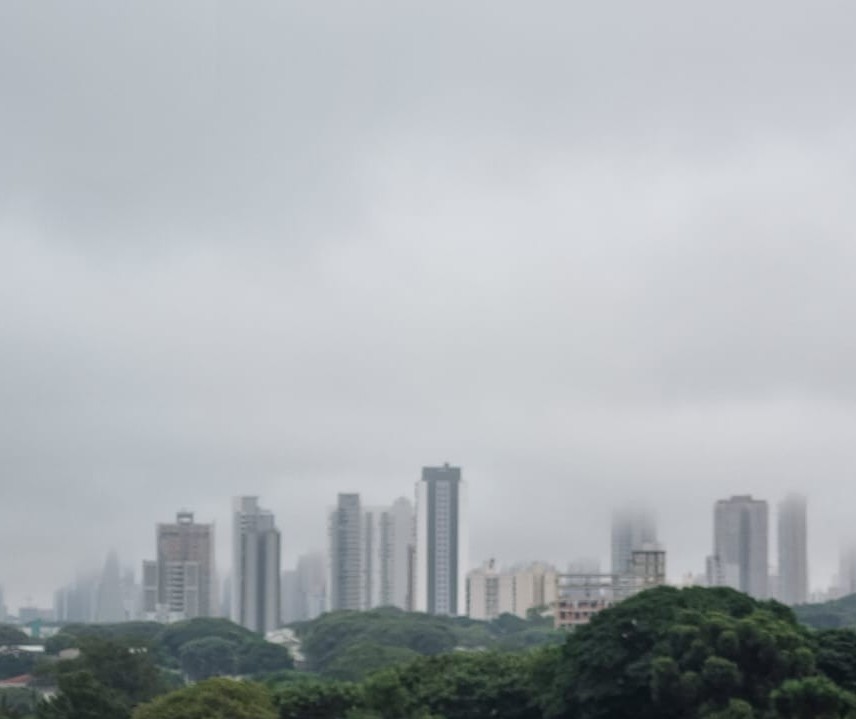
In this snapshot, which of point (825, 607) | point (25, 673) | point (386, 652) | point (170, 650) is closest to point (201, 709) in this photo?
point (386, 652)

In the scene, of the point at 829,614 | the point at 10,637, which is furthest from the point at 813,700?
the point at 829,614

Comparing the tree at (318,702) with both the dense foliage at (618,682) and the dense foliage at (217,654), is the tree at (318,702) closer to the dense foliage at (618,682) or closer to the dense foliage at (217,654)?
the dense foliage at (618,682)

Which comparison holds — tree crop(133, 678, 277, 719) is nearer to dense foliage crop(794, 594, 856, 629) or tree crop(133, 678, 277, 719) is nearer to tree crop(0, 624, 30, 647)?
tree crop(0, 624, 30, 647)

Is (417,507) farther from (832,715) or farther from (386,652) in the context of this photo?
(832,715)

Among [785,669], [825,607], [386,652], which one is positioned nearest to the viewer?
[785,669]

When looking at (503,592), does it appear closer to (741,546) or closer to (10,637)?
(741,546)

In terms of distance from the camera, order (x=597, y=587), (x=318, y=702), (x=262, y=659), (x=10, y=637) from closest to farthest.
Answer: (x=318, y=702) < (x=597, y=587) < (x=262, y=659) < (x=10, y=637)

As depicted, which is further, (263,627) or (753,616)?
(263,627)
